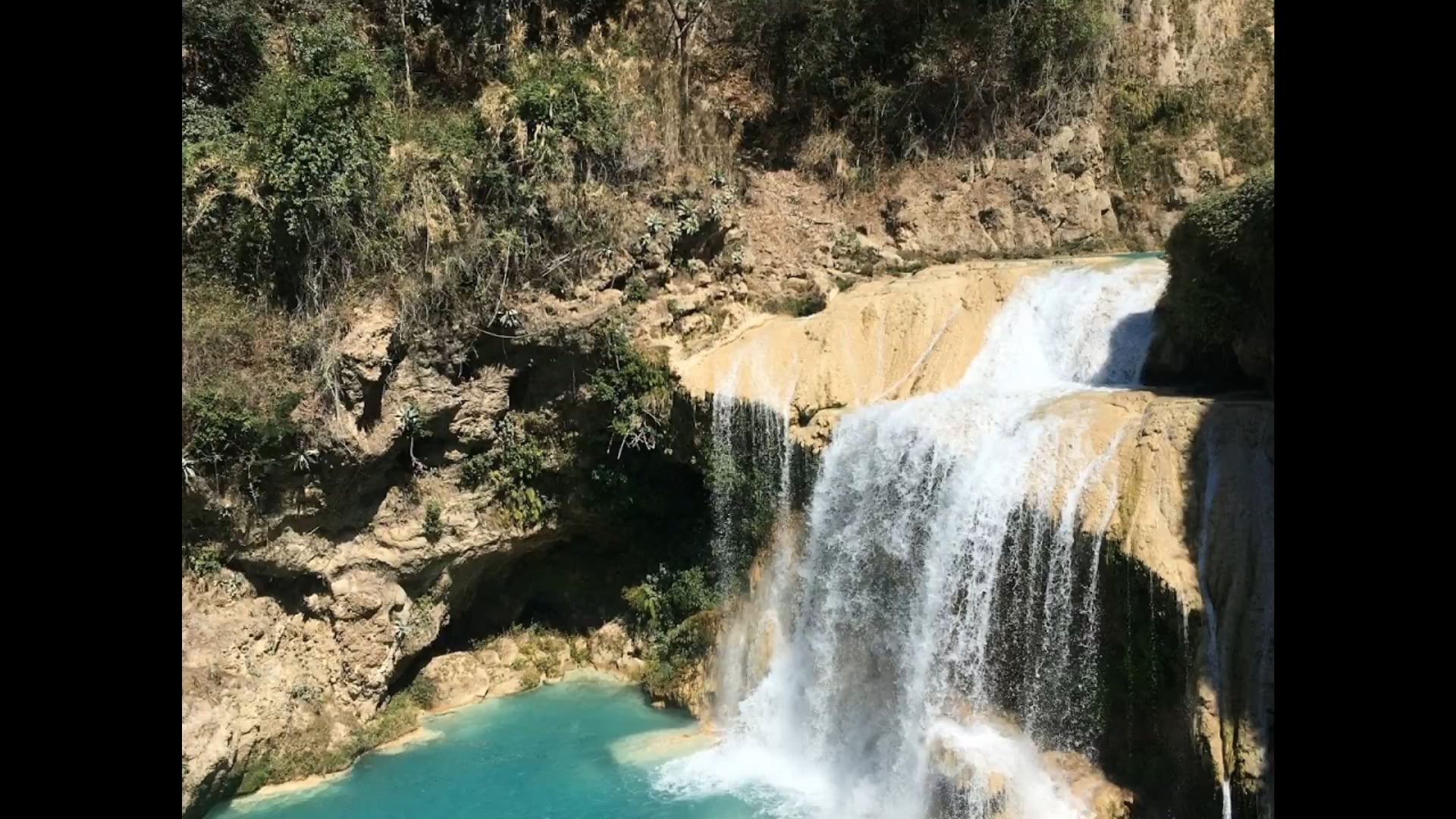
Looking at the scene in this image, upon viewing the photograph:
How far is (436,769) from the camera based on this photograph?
42.8ft

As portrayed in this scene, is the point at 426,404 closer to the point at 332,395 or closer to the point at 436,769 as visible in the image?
the point at 332,395

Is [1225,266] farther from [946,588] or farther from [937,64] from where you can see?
[937,64]

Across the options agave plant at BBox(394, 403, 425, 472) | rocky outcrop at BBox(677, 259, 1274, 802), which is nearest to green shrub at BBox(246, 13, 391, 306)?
agave plant at BBox(394, 403, 425, 472)

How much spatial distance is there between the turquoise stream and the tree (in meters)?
9.99

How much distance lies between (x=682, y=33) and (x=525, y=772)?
43.2ft

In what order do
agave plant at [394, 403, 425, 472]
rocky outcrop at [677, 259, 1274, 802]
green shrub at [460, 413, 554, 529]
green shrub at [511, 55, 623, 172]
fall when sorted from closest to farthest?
rocky outcrop at [677, 259, 1274, 802] → agave plant at [394, 403, 425, 472] → green shrub at [460, 413, 554, 529] → green shrub at [511, 55, 623, 172]

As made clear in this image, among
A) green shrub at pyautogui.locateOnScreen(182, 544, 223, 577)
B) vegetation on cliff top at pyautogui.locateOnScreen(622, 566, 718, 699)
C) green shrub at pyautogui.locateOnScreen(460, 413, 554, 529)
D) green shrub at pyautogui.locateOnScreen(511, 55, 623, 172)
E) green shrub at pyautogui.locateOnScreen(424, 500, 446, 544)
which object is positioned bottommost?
vegetation on cliff top at pyautogui.locateOnScreen(622, 566, 718, 699)

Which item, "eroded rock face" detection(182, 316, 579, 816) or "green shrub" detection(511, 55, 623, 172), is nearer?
"eroded rock face" detection(182, 316, 579, 816)

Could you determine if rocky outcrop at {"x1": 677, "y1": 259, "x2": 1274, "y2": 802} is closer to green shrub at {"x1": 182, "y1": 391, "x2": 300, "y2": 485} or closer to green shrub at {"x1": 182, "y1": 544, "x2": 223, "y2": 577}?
green shrub at {"x1": 182, "y1": 391, "x2": 300, "y2": 485}

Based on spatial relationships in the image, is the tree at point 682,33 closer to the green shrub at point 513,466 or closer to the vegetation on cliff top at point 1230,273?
the green shrub at point 513,466

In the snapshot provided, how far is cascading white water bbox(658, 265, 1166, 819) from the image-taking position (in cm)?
977

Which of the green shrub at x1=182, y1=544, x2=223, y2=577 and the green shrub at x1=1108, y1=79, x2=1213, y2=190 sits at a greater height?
the green shrub at x1=1108, y1=79, x2=1213, y2=190

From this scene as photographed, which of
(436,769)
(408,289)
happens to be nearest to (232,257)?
(408,289)
